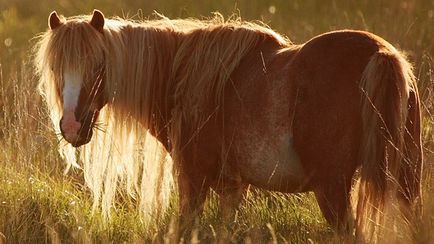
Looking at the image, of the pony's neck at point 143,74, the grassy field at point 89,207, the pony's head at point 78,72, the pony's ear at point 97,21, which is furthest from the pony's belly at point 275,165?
the pony's ear at point 97,21

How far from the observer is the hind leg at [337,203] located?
407 centimetres

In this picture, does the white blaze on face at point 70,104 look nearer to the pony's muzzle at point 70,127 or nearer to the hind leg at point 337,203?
the pony's muzzle at point 70,127

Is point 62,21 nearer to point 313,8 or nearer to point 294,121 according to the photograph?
point 294,121

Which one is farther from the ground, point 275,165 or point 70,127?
point 70,127

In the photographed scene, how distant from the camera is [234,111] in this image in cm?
446

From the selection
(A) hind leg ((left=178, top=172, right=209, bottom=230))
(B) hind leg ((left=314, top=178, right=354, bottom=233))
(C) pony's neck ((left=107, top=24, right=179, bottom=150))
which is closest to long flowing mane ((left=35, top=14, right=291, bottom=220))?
(C) pony's neck ((left=107, top=24, right=179, bottom=150))

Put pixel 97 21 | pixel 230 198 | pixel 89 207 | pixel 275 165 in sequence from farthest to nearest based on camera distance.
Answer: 1. pixel 89 207
2. pixel 230 198
3. pixel 97 21
4. pixel 275 165

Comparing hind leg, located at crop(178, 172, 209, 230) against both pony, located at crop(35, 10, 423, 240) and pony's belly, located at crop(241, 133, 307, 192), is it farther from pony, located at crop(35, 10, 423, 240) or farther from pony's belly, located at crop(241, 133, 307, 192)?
pony's belly, located at crop(241, 133, 307, 192)

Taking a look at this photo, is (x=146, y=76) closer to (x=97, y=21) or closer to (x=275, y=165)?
(x=97, y=21)

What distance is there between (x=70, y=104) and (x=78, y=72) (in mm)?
190

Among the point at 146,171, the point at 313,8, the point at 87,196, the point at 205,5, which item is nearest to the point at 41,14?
the point at 205,5

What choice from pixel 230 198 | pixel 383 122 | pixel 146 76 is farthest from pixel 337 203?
pixel 146 76

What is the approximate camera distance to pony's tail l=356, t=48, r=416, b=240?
12.9ft

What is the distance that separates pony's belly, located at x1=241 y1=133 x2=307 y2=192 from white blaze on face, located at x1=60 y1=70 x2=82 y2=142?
90cm
